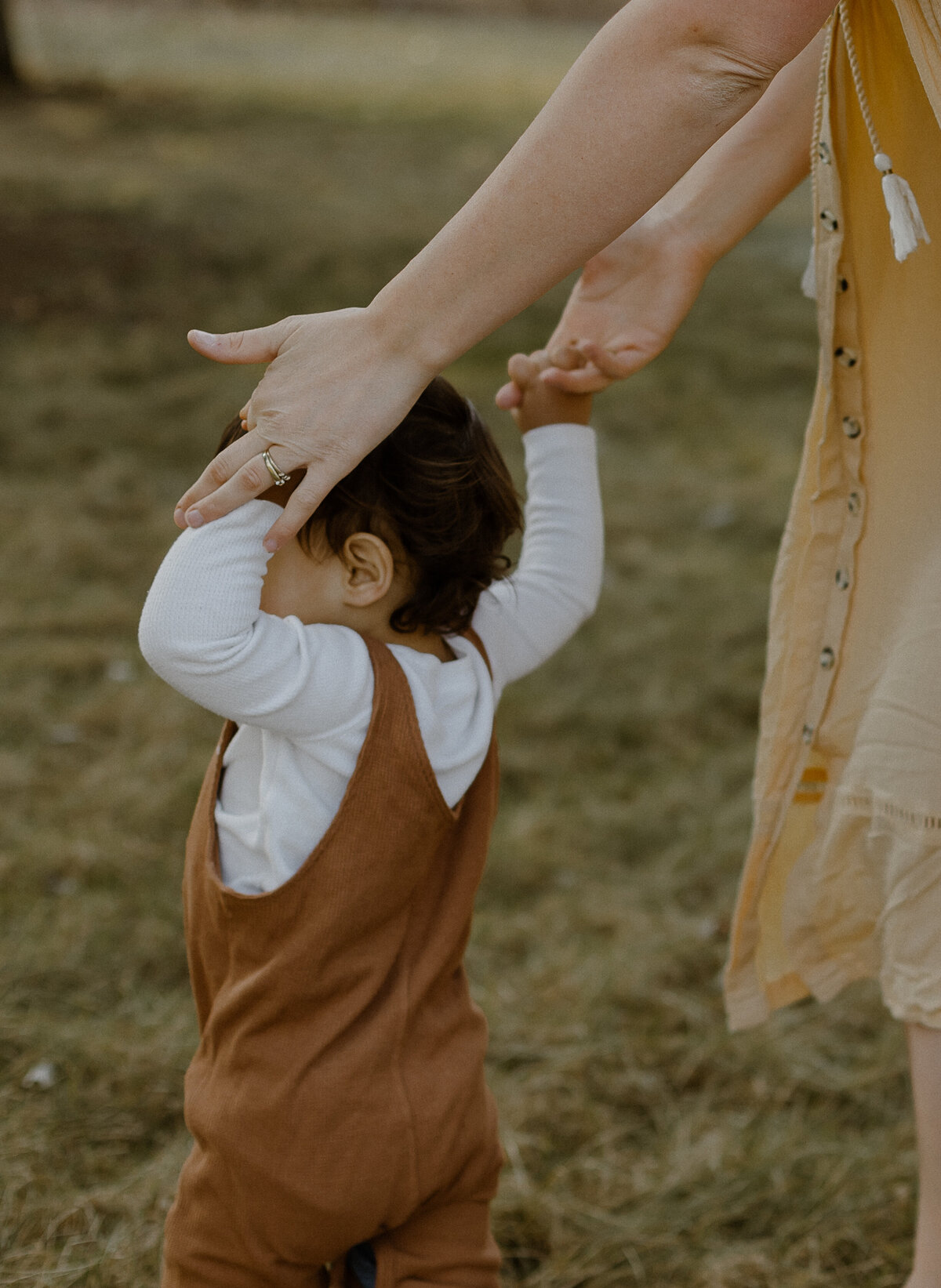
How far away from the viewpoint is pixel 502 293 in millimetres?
1276

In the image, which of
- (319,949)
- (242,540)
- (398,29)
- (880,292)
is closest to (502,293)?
(242,540)

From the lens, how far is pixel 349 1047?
152 centimetres

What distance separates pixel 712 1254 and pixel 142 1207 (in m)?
0.91

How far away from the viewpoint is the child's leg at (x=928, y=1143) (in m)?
1.60

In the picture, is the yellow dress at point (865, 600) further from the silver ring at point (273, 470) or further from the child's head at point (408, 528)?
the silver ring at point (273, 470)

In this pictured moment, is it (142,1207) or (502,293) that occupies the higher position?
(502,293)

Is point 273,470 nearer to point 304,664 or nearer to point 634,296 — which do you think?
point 304,664

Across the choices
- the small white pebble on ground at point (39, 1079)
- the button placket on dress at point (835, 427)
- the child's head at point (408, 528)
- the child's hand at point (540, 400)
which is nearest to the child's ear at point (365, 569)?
the child's head at point (408, 528)

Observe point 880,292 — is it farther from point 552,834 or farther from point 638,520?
point 638,520

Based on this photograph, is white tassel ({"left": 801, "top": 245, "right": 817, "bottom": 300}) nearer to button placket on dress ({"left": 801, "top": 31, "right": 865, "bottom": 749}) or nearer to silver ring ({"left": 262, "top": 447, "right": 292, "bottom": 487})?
button placket on dress ({"left": 801, "top": 31, "right": 865, "bottom": 749})

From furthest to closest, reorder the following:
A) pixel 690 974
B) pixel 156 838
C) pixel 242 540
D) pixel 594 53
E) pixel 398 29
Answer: pixel 398 29 → pixel 156 838 → pixel 690 974 → pixel 242 540 → pixel 594 53

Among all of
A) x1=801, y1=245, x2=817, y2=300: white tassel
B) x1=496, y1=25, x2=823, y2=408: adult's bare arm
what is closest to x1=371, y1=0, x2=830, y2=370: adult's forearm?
x1=801, y1=245, x2=817, y2=300: white tassel

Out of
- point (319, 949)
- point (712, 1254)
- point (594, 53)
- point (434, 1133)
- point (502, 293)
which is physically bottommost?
point (712, 1254)

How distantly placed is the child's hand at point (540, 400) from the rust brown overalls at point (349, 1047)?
48cm
